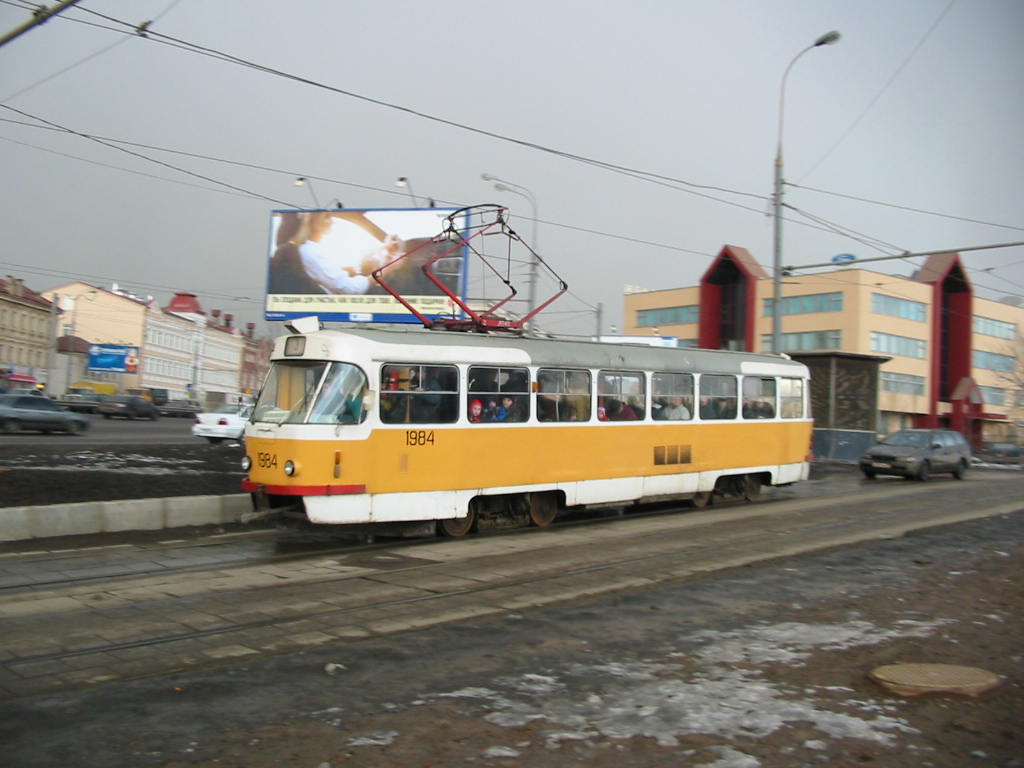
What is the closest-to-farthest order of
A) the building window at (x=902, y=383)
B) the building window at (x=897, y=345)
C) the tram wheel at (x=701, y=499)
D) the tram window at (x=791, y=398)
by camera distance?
the tram wheel at (x=701, y=499), the tram window at (x=791, y=398), the building window at (x=897, y=345), the building window at (x=902, y=383)

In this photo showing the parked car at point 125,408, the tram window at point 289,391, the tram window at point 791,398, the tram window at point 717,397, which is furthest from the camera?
the parked car at point 125,408

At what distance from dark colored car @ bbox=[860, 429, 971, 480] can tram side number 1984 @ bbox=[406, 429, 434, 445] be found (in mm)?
16799

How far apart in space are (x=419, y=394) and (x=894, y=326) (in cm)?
5927

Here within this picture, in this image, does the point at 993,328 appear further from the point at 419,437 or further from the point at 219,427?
the point at 419,437

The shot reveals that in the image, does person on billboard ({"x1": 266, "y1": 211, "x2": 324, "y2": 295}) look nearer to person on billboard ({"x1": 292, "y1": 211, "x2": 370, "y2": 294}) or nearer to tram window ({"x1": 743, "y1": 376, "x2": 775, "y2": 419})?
person on billboard ({"x1": 292, "y1": 211, "x2": 370, "y2": 294})

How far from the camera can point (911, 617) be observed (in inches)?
307

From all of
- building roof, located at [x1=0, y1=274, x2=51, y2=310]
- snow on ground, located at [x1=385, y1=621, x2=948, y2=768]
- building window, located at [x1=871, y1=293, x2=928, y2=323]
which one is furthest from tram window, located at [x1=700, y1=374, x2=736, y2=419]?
building roof, located at [x1=0, y1=274, x2=51, y2=310]

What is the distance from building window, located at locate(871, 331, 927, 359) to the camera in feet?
203

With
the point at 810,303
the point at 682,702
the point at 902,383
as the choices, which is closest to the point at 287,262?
the point at 682,702

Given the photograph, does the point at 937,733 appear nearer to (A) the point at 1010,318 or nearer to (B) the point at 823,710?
(B) the point at 823,710

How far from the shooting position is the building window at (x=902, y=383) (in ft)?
208

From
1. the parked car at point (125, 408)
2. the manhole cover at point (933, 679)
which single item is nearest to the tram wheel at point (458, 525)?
the manhole cover at point (933, 679)

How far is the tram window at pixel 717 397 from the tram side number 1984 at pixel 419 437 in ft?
20.2

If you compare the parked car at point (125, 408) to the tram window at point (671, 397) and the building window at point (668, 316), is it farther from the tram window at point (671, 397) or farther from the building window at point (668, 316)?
the tram window at point (671, 397)
